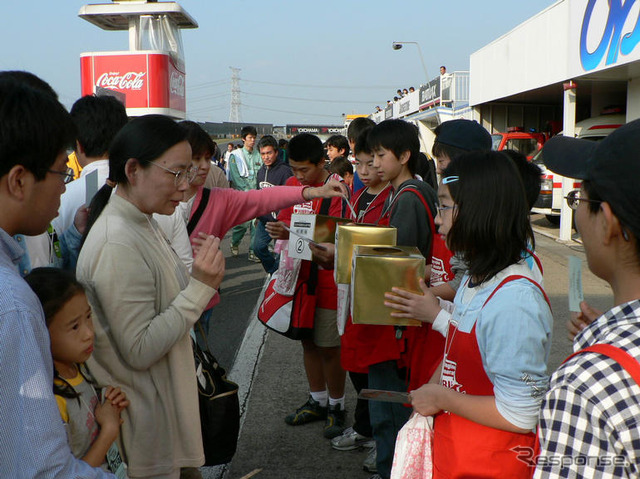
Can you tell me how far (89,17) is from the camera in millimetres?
10625

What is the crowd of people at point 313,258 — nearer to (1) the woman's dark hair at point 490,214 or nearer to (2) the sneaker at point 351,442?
(1) the woman's dark hair at point 490,214

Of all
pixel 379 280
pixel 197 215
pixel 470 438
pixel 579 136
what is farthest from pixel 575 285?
pixel 579 136

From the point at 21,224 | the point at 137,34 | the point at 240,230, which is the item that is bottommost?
the point at 240,230

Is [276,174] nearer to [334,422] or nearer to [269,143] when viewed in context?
[269,143]

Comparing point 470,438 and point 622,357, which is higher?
point 622,357

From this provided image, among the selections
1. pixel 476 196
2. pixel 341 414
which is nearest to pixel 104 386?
pixel 476 196

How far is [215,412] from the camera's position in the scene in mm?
2465

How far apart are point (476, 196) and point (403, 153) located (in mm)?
1468

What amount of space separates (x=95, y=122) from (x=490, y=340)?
2.46m

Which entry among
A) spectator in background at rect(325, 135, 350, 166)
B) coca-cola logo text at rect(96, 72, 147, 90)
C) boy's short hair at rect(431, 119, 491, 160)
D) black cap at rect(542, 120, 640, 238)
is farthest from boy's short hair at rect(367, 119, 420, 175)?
coca-cola logo text at rect(96, 72, 147, 90)

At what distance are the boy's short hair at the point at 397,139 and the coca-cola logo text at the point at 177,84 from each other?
847cm

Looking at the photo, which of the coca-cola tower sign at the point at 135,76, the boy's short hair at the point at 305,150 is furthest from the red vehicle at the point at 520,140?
the boy's short hair at the point at 305,150

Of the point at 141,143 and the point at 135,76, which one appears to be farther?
the point at 135,76

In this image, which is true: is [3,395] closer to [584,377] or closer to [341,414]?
[584,377]
